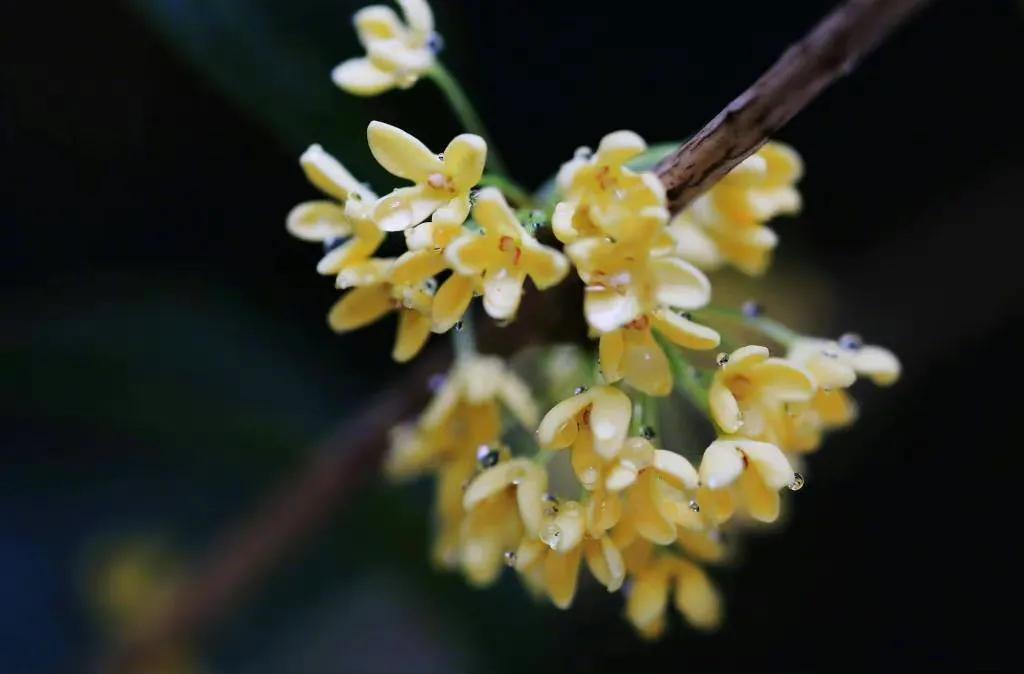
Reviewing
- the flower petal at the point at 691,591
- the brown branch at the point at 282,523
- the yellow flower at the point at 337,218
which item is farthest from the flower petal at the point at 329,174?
the flower petal at the point at 691,591

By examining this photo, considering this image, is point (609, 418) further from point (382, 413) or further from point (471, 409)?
point (382, 413)

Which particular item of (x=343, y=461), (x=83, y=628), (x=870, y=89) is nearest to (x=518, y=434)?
(x=343, y=461)

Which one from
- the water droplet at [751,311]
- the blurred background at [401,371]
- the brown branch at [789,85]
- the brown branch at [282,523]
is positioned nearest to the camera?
the brown branch at [789,85]

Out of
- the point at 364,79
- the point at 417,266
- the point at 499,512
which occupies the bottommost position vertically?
the point at 499,512

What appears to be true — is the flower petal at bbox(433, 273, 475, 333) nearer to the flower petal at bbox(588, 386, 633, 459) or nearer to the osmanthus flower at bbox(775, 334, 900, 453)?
the flower petal at bbox(588, 386, 633, 459)

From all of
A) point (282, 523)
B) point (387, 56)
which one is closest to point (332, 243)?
point (387, 56)

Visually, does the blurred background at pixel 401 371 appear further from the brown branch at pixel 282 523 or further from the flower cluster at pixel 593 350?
the flower cluster at pixel 593 350

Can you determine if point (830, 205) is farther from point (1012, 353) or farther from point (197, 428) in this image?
point (197, 428)
